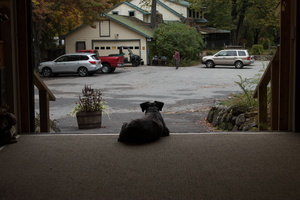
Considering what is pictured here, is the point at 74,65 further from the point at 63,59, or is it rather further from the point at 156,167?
the point at 156,167

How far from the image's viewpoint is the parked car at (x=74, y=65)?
3042 cm

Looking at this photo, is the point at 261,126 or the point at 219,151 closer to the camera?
the point at 219,151

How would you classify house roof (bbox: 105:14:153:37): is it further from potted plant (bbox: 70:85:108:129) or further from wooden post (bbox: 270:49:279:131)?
wooden post (bbox: 270:49:279:131)

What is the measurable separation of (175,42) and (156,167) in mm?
36880

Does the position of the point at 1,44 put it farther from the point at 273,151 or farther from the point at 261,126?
the point at 261,126

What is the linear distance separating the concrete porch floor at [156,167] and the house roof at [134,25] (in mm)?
36055

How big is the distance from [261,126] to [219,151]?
8.82 feet

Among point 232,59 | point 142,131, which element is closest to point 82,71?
point 232,59

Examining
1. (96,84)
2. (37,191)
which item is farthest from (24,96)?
(96,84)

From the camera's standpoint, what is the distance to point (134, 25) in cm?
4375

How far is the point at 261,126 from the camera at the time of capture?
788 centimetres

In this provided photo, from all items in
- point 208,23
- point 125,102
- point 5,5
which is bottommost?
point 125,102

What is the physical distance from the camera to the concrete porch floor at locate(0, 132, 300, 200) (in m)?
3.89

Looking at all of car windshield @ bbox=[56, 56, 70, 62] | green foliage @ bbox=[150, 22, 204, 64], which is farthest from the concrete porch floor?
green foliage @ bbox=[150, 22, 204, 64]
